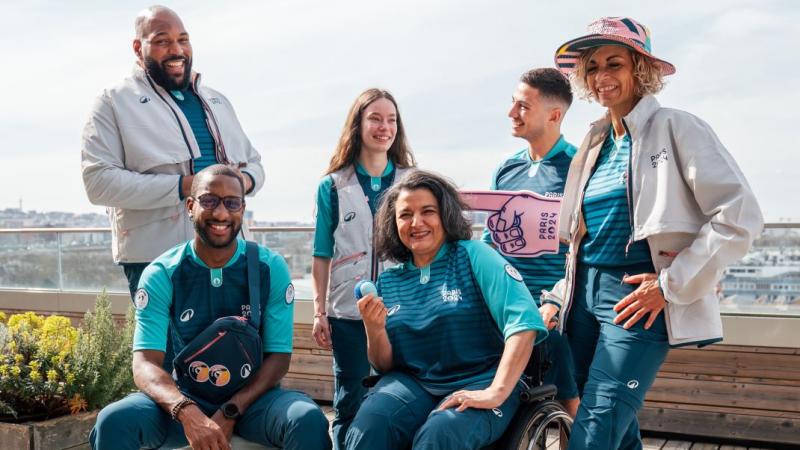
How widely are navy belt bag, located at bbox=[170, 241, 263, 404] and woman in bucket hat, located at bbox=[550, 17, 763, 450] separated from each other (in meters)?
0.91

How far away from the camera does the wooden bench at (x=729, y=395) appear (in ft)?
13.1

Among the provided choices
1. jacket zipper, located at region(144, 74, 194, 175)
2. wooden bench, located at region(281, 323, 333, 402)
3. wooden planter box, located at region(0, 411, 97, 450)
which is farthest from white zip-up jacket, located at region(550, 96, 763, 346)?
wooden bench, located at region(281, 323, 333, 402)

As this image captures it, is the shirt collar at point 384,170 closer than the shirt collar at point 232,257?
No

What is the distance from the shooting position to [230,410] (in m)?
2.40

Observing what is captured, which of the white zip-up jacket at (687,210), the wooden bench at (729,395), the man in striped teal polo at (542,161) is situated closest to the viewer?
the white zip-up jacket at (687,210)

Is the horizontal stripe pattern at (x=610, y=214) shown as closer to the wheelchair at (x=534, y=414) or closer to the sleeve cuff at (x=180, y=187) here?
the wheelchair at (x=534, y=414)

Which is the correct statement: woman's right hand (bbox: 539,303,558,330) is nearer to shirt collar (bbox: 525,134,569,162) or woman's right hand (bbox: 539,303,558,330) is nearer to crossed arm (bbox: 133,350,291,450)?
shirt collar (bbox: 525,134,569,162)

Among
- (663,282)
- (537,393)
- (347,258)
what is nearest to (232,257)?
(347,258)

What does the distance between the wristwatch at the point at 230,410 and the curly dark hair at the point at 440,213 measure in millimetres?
621

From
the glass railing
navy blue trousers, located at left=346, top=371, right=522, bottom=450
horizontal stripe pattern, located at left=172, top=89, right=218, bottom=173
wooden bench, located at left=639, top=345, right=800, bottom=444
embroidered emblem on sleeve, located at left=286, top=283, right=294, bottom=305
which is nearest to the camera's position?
navy blue trousers, located at left=346, top=371, right=522, bottom=450

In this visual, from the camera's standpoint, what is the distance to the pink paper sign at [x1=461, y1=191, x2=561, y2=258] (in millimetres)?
2721

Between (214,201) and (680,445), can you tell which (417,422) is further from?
(680,445)

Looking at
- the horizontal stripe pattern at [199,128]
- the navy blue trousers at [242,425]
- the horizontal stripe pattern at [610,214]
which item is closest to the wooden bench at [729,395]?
the horizontal stripe pattern at [610,214]

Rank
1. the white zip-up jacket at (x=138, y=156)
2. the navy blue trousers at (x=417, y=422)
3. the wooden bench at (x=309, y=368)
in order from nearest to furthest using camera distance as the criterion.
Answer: the navy blue trousers at (x=417, y=422)
the white zip-up jacket at (x=138, y=156)
the wooden bench at (x=309, y=368)
